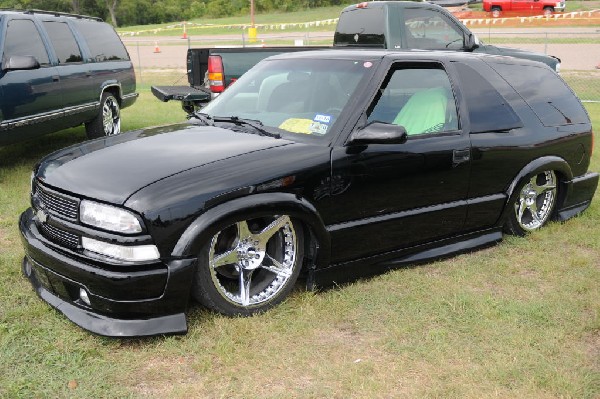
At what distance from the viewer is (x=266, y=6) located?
6650 cm

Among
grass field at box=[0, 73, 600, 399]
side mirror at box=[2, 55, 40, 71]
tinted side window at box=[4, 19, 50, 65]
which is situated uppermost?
tinted side window at box=[4, 19, 50, 65]

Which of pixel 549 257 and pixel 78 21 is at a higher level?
pixel 78 21

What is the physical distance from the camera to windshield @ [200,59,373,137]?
13.4ft

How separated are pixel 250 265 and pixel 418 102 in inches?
68.4

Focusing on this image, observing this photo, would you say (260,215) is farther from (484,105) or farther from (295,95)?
(484,105)

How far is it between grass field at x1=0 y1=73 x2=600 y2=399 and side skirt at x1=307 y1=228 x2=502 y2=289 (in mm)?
83

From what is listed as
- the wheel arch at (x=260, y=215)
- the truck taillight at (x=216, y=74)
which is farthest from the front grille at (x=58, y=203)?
the truck taillight at (x=216, y=74)

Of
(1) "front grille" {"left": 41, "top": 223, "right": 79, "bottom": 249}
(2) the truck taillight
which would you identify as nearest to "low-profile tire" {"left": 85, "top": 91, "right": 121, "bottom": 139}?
(2) the truck taillight

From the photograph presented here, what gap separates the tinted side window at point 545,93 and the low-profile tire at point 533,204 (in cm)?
48

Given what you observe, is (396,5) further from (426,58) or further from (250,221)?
(250,221)

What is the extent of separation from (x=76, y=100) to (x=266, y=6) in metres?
61.6

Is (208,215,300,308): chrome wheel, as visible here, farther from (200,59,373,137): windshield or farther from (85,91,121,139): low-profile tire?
(85,91,121,139): low-profile tire

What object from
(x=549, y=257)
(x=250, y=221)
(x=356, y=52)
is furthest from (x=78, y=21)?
(x=549, y=257)

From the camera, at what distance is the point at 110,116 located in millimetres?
9273
